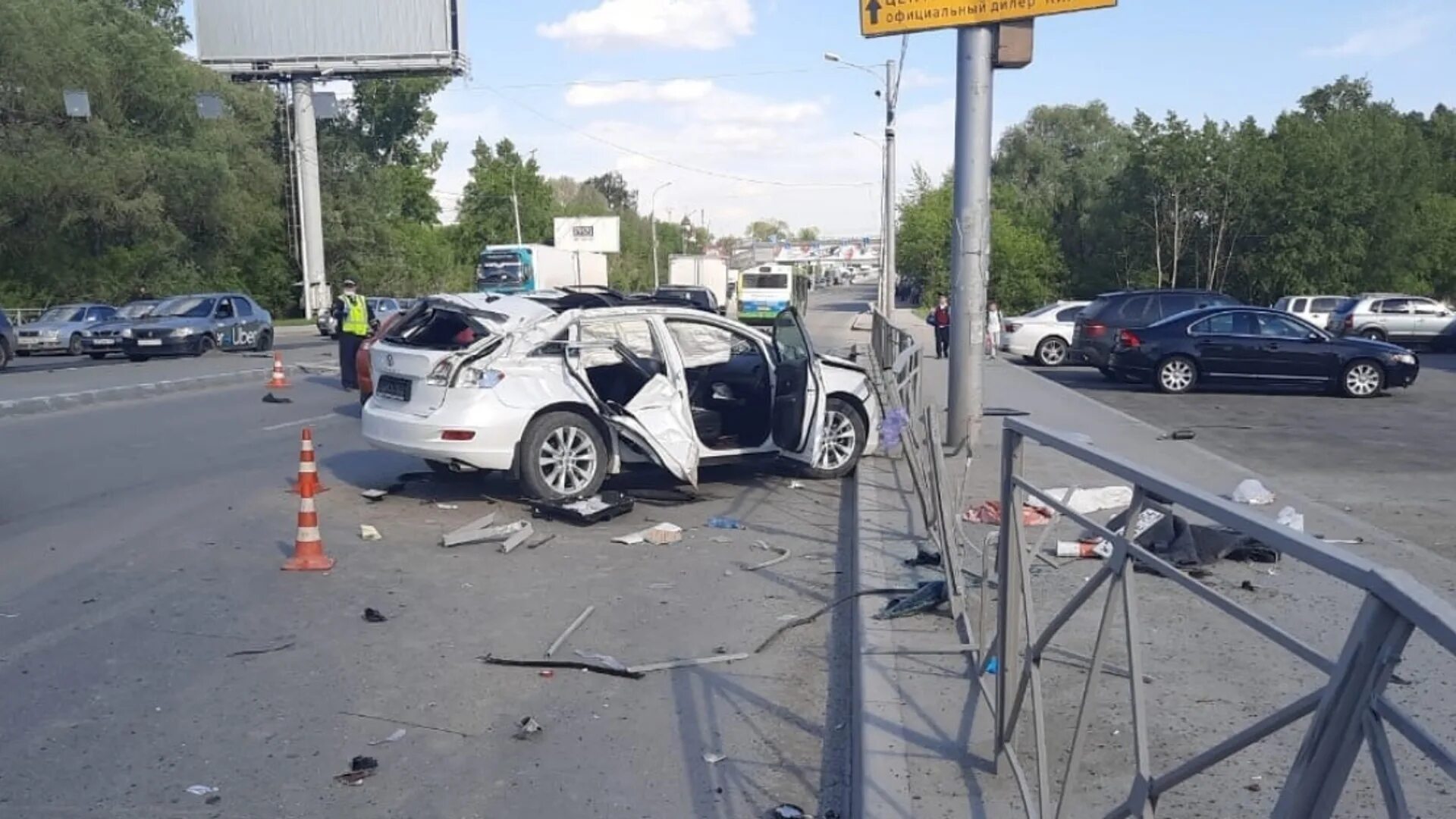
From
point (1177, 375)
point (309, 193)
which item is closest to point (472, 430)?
point (1177, 375)

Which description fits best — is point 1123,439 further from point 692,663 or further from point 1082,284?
point 1082,284

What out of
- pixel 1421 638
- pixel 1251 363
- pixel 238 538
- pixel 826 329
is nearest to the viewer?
pixel 1421 638

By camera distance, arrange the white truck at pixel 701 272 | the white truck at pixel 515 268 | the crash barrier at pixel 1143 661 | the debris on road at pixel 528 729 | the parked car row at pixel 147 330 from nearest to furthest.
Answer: the crash barrier at pixel 1143 661 → the debris on road at pixel 528 729 → the parked car row at pixel 147 330 → the white truck at pixel 515 268 → the white truck at pixel 701 272

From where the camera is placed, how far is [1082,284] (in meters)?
63.4

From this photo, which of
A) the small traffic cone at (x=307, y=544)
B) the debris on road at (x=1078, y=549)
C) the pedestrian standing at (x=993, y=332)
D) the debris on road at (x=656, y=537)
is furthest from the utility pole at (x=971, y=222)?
the pedestrian standing at (x=993, y=332)

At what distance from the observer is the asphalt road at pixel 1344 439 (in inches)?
417

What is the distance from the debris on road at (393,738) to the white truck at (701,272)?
53756mm

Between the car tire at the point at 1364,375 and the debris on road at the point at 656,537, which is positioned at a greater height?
the debris on road at the point at 656,537

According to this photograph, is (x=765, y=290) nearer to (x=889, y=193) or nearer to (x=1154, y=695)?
(x=889, y=193)

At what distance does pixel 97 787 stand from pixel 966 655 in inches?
144

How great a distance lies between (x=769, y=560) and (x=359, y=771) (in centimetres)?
410

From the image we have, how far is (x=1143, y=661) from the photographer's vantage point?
353 centimetres

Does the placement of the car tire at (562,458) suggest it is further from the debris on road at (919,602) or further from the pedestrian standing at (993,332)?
the pedestrian standing at (993,332)

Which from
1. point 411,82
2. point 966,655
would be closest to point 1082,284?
point 411,82
